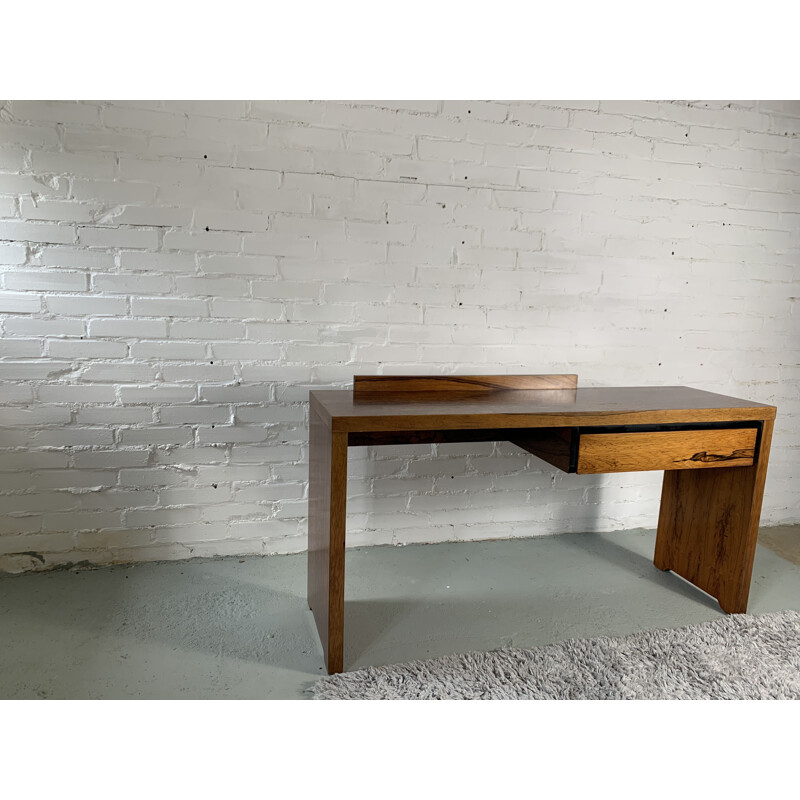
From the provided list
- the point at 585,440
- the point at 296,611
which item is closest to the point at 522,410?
the point at 585,440

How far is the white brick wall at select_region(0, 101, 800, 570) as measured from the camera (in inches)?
85.3

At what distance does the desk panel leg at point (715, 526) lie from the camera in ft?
6.94

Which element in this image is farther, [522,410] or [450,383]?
[450,383]

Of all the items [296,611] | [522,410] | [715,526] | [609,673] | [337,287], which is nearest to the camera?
[609,673]

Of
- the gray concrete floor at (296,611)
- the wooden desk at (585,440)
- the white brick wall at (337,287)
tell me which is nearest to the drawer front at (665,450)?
the wooden desk at (585,440)

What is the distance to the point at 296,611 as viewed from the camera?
210 centimetres

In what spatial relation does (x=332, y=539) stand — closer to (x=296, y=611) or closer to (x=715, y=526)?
(x=296, y=611)

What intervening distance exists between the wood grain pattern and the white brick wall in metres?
0.12

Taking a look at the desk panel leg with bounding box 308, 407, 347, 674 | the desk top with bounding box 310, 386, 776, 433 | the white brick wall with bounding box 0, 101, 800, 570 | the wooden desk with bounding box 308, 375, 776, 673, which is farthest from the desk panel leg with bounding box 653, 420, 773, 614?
the desk panel leg with bounding box 308, 407, 347, 674

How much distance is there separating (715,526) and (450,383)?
1076mm

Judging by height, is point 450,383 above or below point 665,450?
above

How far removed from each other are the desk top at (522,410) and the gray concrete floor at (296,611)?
2.19 feet

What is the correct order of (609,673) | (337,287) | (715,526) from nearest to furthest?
(609,673), (715,526), (337,287)

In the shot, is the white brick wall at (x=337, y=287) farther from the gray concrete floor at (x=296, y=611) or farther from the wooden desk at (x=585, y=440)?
the wooden desk at (x=585, y=440)
